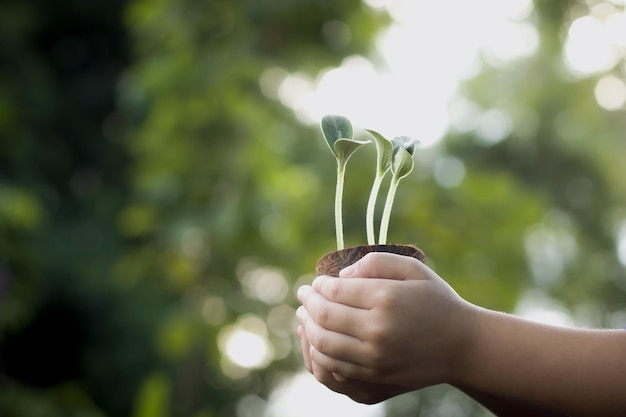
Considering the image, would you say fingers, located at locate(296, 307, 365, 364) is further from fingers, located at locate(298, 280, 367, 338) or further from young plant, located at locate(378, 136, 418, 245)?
young plant, located at locate(378, 136, 418, 245)

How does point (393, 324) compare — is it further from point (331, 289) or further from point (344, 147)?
point (344, 147)

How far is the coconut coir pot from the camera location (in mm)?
618

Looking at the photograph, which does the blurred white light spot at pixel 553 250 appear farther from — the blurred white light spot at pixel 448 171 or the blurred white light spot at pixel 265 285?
the blurred white light spot at pixel 265 285

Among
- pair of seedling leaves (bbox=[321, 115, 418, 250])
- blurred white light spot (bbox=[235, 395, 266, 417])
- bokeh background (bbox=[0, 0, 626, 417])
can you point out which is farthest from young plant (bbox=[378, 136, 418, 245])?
blurred white light spot (bbox=[235, 395, 266, 417])

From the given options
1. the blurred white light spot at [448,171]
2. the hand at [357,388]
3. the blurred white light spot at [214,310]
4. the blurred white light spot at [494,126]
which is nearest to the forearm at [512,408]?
the hand at [357,388]

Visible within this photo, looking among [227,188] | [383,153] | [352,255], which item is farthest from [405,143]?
[227,188]

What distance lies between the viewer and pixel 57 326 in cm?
462

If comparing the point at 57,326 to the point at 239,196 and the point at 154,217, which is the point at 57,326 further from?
the point at 239,196

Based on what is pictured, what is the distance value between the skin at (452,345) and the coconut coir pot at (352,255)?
0.11ft

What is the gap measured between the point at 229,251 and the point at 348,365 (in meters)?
2.64

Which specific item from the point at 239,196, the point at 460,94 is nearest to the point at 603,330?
the point at 239,196

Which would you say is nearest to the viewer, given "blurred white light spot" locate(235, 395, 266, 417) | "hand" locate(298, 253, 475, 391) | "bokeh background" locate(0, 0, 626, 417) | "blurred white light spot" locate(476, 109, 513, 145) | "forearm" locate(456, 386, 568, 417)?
"hand" locate(298, 253, 475, 391)

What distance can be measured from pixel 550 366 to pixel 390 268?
13 centimetres

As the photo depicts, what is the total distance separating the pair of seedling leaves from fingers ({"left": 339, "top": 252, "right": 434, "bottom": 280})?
9 cm
